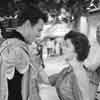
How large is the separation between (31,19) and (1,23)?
2770 millimetres

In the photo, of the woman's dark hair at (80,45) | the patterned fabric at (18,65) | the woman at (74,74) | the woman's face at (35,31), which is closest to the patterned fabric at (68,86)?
the woman at (74,74)

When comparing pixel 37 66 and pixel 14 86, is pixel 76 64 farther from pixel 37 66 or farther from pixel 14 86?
pixel 14 86

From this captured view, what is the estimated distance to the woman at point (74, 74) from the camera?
1.99m

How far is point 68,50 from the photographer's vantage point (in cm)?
214

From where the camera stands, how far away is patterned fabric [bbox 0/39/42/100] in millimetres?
2244

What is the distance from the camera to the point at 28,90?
7.65 ft

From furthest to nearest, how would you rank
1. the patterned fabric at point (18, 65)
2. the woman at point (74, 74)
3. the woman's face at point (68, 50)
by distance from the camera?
1. the patterned fabric at point (18, 65)
2. the woman's face at point (68, 50)
3. the woman at point (74, 74)

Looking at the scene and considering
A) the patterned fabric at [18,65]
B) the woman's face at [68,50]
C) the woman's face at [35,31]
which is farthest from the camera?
the woman's face at [35,31]

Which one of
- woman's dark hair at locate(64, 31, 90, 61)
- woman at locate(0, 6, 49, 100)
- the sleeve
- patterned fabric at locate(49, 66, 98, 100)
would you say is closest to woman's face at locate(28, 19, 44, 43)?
woman at locate(0, 6, 49, 100)

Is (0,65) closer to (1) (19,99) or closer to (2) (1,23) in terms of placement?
(1) (19,99)

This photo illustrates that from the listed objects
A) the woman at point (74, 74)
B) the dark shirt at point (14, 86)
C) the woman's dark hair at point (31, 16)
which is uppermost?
the woman's dark hair at point (31, 16)

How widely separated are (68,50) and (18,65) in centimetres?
40

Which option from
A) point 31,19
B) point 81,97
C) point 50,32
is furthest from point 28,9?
point 50,32

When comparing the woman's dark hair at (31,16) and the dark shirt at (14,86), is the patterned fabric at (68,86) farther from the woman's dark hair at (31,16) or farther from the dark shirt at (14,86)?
the woman's dark hair at (31,16)
